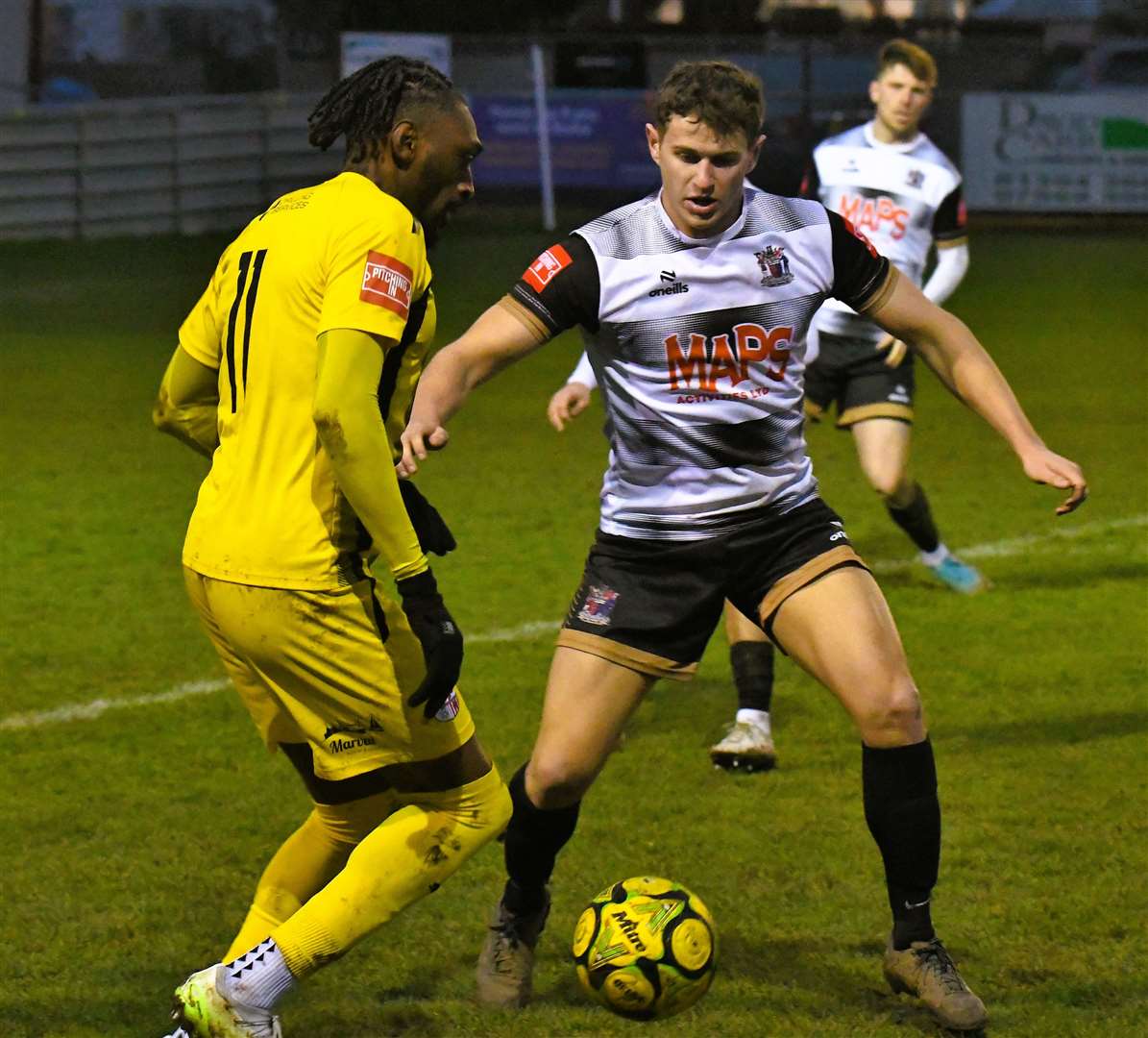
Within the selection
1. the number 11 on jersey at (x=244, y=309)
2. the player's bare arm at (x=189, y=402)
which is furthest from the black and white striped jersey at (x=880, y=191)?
the number 11 on jersey at (x=244, y=309)

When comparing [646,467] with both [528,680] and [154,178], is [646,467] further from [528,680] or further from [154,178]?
[154,178]

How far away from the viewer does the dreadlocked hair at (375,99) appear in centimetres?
417

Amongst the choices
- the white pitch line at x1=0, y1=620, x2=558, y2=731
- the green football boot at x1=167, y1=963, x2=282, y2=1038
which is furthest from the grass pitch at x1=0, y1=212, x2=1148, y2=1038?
the green football boot at x1=167, y1=963, x2=282, y2=1038

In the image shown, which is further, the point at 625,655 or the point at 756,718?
the point at 756,718

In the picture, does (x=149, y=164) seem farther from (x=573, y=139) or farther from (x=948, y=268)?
(x=948, y=268)

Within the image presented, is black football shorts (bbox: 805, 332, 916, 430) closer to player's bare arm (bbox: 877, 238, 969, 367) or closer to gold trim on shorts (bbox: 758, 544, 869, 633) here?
player's bare arm (bbox: 877, 238, 969, 367)

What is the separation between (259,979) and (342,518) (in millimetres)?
1015

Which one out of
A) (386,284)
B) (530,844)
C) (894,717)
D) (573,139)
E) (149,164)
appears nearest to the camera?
(386,284)

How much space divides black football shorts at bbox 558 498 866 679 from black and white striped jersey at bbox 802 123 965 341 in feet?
13.2

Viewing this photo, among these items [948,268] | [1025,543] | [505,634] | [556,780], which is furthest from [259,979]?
[1025,543]

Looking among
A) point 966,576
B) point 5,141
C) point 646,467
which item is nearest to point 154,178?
point 5,141

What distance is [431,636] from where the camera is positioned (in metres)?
4.05

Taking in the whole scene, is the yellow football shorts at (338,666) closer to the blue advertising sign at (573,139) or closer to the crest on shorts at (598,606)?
the crest on shorts at (598,606)

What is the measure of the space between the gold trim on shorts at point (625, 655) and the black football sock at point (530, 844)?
0.36 metres
